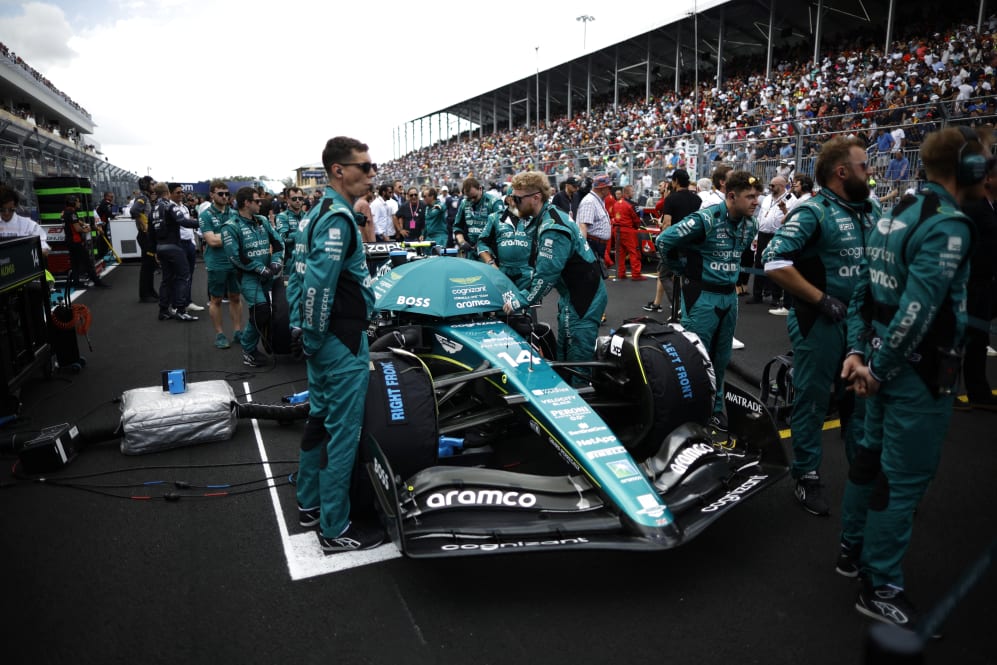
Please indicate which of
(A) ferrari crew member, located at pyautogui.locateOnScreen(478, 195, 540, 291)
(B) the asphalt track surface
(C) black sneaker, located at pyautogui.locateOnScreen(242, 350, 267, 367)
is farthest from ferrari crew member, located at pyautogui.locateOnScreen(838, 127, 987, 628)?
(C) black sneaker, located at pyautogui.locateOnScreen(242, 350, 267, 367)

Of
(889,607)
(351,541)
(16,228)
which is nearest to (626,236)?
(16,228)

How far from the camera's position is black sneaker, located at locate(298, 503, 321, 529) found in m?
3.55

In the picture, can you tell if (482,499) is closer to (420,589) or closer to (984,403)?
(420,589)

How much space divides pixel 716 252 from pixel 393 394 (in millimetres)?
2489

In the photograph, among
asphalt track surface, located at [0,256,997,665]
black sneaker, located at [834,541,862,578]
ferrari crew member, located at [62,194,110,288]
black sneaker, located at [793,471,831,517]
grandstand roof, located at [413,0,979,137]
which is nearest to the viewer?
asphalt track surface, located at [0,256,997,665]

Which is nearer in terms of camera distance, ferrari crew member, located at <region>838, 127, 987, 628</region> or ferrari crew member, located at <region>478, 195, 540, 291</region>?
ferrari crew member, located at <region>838, 127, 987, 628</region>

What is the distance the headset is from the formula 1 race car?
1.41 metres

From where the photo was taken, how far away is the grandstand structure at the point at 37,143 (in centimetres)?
1305

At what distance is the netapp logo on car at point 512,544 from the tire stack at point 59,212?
12797mm

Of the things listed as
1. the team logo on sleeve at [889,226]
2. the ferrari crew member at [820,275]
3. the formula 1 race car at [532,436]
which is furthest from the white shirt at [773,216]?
the team logo on sleeve at [889,226]

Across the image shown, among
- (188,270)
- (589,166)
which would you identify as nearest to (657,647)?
(188,270)

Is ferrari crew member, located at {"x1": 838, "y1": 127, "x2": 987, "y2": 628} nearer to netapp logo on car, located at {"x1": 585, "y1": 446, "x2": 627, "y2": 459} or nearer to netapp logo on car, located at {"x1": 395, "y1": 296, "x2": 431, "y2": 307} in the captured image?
netapp logo on car, located at {"x1": 585, "y1": 446, "x2": 627, "y2": 459}

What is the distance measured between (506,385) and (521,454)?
3.19ft

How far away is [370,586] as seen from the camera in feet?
9.98
